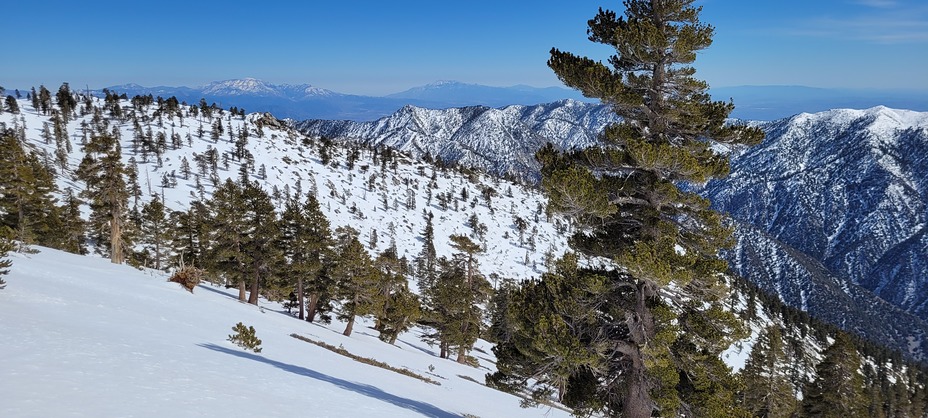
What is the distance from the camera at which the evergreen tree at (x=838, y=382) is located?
36094 mm

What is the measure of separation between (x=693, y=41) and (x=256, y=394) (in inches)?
537

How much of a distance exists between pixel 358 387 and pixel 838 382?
4163cm

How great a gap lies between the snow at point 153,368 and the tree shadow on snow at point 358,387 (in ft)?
0.28

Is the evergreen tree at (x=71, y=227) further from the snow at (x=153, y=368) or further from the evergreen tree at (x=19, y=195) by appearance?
Result: the snow at (x=153, y=368)

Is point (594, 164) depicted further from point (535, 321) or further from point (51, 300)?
point (51, 300)

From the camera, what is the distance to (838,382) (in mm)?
36750

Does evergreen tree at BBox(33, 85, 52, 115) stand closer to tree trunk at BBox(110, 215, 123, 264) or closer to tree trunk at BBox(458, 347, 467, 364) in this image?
tree trunk at BBox(110, 215, 123, 264)

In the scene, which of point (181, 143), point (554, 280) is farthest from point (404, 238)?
point (554, 280)

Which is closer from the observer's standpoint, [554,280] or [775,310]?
[554,280]

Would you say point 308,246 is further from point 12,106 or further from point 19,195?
point 12,106

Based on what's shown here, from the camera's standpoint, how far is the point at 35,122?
537ft

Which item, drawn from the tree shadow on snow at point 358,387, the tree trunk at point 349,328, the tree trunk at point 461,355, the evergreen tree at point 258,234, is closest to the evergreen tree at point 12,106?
the evergreen tree at point 258,234

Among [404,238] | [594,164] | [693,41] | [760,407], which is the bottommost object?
[404,238]

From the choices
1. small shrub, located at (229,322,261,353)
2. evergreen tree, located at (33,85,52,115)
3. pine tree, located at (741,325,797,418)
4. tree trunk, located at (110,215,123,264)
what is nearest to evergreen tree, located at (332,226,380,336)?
tree trunk, located at (110,215,123,264)
